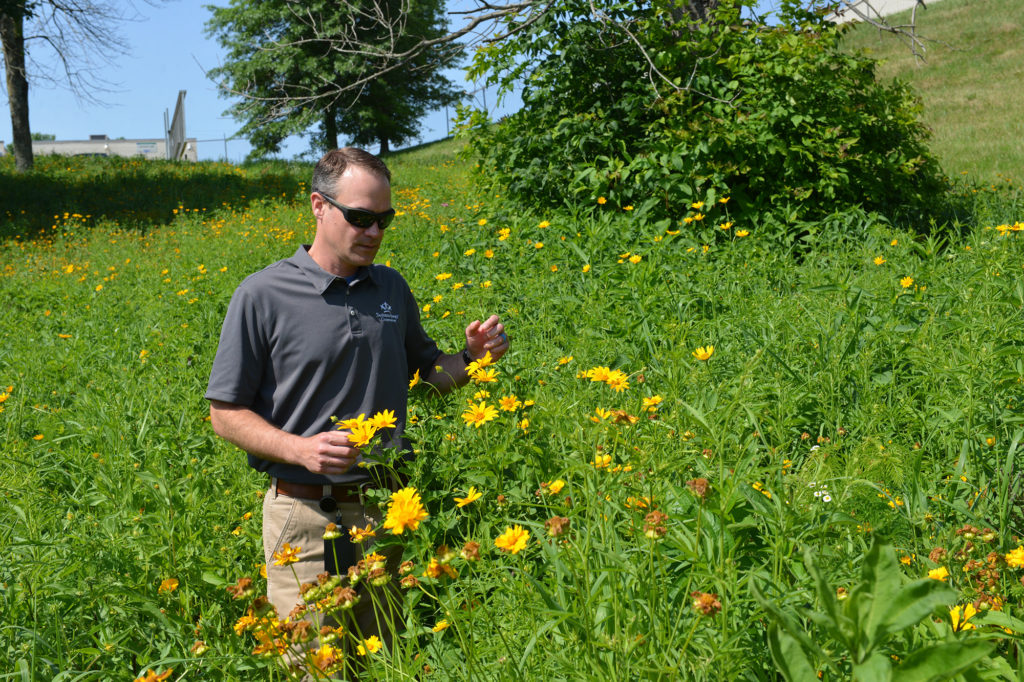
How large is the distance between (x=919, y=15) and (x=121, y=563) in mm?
42567

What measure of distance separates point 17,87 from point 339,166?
21699mm

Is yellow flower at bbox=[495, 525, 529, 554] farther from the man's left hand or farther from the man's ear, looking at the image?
the man's ear

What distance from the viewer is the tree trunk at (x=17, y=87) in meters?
18.1

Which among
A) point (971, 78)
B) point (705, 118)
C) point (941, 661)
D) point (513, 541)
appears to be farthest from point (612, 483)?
point (971, 78)

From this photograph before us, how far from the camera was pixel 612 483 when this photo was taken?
1718 millimetres

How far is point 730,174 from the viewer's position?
6.18 m

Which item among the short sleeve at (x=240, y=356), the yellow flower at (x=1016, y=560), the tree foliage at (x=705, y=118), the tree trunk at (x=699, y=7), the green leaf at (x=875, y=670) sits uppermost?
the tree trunk at (x=699, y=7)

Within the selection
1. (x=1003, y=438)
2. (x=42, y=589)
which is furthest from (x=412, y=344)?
(x=1003, y=438)

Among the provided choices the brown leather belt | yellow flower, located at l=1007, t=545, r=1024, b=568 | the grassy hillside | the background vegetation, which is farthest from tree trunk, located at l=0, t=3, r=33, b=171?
yellow flower, located at l=1007, t=545, r=1024, b=568

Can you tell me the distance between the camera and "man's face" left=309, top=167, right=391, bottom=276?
2.34 metres

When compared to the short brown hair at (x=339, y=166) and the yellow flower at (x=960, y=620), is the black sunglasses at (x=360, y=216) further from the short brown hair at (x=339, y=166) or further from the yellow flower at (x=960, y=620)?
the yellow flower at (x=960, y=620)

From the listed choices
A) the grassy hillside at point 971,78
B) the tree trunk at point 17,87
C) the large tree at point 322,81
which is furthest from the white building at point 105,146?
the grassy hillside at point 971,78

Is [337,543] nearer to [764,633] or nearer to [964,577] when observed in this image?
[764,633]

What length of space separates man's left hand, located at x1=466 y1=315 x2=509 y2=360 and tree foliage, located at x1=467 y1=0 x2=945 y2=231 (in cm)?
342
